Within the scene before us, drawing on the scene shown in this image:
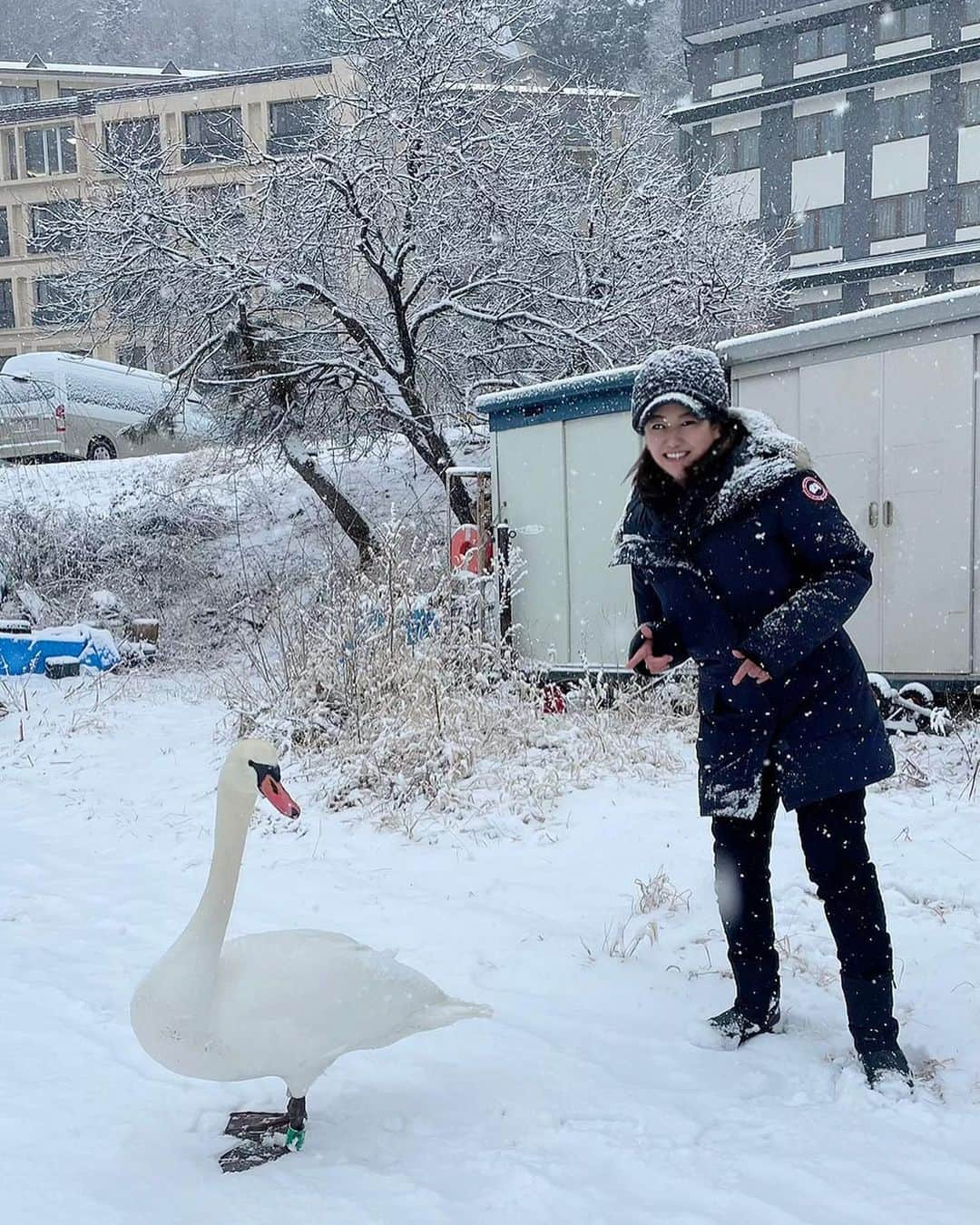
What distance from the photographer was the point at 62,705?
9203 millimetres

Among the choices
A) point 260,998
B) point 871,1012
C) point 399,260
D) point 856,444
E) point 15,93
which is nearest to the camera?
point 260,998

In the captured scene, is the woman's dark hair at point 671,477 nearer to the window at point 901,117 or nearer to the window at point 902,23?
the window at point 901,117

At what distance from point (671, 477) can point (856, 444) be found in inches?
181

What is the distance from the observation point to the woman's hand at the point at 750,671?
8.61ft

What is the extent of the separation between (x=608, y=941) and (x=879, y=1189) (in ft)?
5.36


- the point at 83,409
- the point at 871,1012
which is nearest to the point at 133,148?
the point at 83,409

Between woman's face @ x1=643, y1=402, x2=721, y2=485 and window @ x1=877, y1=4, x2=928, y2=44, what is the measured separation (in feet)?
114

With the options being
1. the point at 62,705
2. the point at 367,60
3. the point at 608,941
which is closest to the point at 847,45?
the point at 367,60

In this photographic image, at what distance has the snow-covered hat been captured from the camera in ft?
8.82

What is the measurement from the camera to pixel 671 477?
2.87 metres

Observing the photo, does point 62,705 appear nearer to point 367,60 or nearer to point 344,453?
point 344,453

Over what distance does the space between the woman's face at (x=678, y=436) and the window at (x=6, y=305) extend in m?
45.4

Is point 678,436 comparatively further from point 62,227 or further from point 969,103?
point 969,103

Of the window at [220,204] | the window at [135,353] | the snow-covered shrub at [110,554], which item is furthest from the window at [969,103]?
the snow-covered shrub at [110,554]
